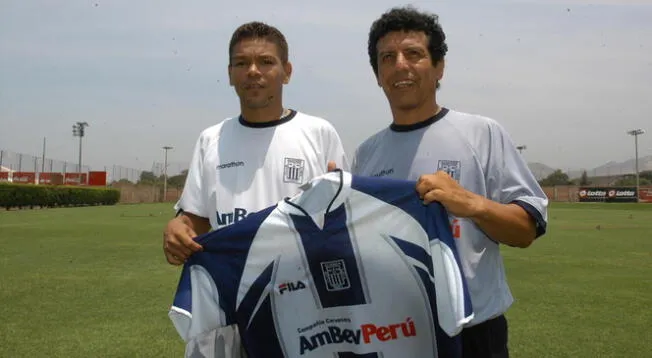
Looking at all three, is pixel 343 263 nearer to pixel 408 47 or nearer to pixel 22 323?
pixel 408 47

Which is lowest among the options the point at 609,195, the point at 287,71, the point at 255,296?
the point at 255,296

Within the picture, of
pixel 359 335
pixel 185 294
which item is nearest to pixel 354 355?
pixel 359 335

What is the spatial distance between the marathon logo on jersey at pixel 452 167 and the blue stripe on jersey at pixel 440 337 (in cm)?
40

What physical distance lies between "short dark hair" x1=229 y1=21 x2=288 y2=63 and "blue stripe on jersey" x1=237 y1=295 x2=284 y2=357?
4.09ft

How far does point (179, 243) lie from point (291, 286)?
53 centimetres

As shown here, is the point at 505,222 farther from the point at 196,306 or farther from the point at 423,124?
the point at 196,306

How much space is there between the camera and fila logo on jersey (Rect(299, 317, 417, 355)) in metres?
2.26

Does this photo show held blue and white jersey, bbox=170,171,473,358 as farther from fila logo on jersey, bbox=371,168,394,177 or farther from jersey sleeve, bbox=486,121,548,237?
jersey sleeve, bbox=486,121,548,237

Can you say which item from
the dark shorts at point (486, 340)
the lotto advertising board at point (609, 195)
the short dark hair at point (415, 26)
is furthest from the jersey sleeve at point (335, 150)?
the lotto advertising board at point (609, 195)

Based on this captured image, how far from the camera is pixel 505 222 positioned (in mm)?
1959

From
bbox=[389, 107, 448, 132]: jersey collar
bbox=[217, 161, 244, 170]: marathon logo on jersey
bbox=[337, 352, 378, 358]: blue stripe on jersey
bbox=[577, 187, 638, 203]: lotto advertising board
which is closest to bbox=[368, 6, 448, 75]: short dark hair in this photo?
bbox=[389, 107, 448, 132]: jersey collar

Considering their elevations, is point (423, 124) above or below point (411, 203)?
above

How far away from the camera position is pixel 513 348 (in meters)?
4.75

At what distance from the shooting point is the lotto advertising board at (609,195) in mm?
54688
